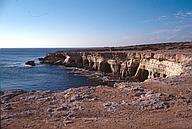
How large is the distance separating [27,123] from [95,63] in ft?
193

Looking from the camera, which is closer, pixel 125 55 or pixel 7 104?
pixel 7 104

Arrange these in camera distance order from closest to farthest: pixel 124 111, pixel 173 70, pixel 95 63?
pixel 124 111 < pixel 173 70 < pixel 95 63

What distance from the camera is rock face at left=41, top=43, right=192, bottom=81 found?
149 ft

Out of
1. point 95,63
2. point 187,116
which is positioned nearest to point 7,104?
point 187,116

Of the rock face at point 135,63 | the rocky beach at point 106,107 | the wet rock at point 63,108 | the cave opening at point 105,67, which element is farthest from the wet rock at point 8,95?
the cave opening at point 105,67

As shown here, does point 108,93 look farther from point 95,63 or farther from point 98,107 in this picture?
point 95,63

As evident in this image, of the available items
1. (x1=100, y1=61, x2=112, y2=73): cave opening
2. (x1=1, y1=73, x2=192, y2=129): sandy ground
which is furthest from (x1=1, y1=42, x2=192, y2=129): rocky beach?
(x1=100, y1=61, x2=112, y2=73): cave opening

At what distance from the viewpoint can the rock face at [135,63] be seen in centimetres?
4555

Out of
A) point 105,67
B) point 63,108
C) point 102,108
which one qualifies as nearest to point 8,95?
point 63,108

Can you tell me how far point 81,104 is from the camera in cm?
1822

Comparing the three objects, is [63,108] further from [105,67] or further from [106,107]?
[105,67]

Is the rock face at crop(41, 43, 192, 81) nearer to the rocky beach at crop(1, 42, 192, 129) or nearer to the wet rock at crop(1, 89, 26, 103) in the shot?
the rocky beach at crop(1, 42, 192, 129)

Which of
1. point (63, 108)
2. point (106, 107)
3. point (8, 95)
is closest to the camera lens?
point (63, 108)

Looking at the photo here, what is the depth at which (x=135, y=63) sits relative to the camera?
60.3m
